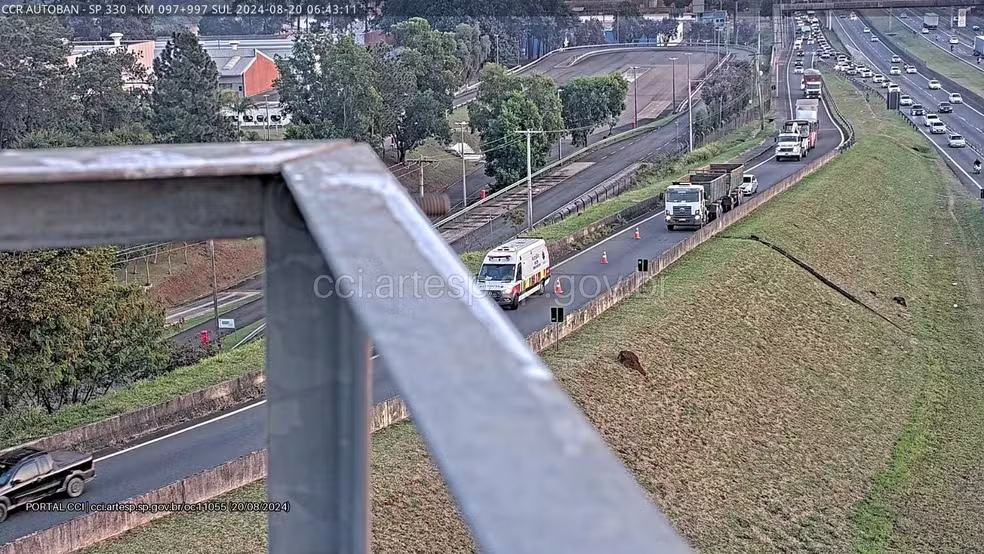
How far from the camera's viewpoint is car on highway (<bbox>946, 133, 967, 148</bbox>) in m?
57.1

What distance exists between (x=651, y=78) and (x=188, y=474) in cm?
6943

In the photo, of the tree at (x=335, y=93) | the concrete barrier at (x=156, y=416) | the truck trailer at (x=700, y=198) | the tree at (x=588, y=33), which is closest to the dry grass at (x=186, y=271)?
the tree at (x=335, y=93)

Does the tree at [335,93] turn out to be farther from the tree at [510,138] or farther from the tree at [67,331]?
the tree at [67,331]

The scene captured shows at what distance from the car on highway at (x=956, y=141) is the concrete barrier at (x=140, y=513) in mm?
51333

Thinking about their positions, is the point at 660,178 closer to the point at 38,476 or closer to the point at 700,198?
the point at 700,198

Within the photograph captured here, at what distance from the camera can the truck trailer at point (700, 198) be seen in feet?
100

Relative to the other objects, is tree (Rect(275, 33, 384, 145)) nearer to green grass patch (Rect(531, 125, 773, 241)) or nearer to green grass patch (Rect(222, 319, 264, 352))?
green grass patch (Rect(531, 125, 773, 241))

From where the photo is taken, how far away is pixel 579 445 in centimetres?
113

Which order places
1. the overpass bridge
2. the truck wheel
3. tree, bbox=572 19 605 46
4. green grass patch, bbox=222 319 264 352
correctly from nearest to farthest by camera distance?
the truck wheel
green grass patch, bbox=222 319 264 352
the overpass bridge
tree, bbox=572 19 605 46

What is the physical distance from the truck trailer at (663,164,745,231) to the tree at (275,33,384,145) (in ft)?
50.5

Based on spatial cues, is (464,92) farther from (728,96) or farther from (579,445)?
(579,445)

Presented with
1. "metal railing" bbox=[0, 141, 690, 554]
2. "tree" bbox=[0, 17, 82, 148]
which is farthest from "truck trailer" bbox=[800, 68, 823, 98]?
"metal railing" bbox=[0, 141, 690, 554]

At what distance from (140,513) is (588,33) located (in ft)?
269

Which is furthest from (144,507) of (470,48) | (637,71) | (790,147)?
(637,71)
